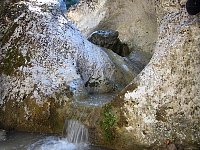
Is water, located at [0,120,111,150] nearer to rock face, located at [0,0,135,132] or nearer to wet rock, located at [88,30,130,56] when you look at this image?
rock face, located at [0,0,135,132]

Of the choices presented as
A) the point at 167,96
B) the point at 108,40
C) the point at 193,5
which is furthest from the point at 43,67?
the point at 193,5

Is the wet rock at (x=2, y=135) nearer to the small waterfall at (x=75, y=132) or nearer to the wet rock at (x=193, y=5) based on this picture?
the small waterfall at (x=75, y=132)

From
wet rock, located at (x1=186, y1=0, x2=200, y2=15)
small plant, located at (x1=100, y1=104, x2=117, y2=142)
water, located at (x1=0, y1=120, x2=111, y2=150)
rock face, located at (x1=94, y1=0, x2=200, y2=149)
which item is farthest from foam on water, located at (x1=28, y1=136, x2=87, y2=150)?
wet rock, located at (x1=186, y1=0, x2=200, y2=15)

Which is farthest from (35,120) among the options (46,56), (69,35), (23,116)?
(69,35)

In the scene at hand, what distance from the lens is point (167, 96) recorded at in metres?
6.31

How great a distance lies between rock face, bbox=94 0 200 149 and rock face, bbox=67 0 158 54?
4929mm

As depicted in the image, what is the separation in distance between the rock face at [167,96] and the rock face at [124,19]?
493 centimetres

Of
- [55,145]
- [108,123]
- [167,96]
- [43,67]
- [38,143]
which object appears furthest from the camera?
[43,67]

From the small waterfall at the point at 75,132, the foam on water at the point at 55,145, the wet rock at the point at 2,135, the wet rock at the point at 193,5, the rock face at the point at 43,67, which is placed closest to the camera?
the wet rock at the point at 193,5

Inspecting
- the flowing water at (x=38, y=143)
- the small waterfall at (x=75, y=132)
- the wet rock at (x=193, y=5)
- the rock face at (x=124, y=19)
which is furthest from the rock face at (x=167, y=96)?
the rock face at (x=124, y=19)

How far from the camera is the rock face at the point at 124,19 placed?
1192cm

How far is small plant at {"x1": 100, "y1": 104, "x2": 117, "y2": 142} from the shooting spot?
6.80 m

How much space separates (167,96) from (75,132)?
2.19 metres

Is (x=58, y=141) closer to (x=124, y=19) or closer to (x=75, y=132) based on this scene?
(x=75, y=132)
